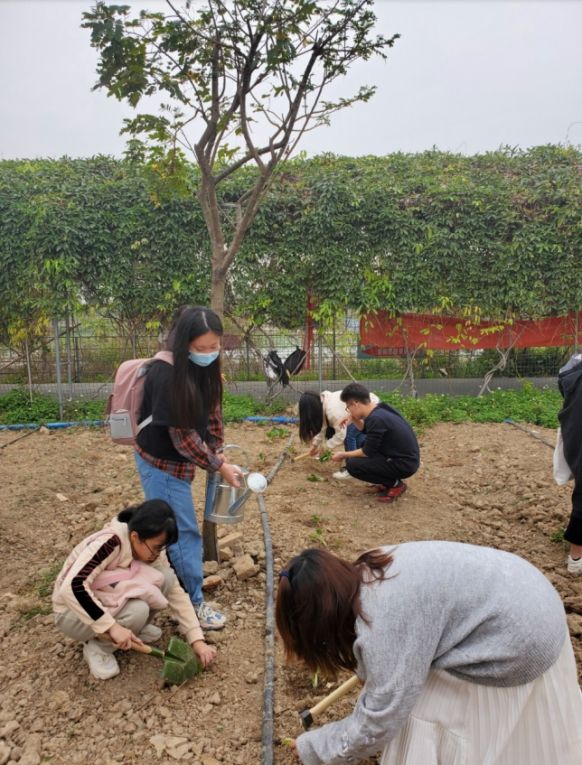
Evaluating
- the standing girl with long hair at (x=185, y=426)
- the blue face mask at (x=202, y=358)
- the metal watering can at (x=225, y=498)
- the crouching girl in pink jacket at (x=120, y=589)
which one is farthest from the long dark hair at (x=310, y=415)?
the crouching girl in pink jacket at (x=120, y=589)

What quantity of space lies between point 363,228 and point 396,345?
66.9 inches

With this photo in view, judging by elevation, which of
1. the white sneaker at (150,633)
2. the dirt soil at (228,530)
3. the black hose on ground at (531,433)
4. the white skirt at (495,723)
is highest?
the white skirt at (495,723)

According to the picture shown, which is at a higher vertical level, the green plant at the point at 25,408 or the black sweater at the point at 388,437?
the black sweater at the point at 388,437

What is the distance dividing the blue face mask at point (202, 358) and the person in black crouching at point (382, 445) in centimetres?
196

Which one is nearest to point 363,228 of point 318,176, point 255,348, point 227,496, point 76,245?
point 318,176

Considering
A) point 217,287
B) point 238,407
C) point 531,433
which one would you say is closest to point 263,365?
point 238,407

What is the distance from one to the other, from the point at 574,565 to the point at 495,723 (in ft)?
6.93

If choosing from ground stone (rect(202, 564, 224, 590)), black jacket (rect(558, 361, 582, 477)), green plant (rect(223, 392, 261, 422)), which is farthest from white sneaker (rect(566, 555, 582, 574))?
green plant (rect(223, 392, 261, 422))

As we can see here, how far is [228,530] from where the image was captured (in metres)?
4.02

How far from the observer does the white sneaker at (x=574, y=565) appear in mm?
3381

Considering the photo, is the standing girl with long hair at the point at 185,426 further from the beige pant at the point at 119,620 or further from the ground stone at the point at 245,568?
the ground stone at the point at 245,568

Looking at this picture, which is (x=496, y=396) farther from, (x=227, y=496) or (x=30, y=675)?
(x=30, y=675)

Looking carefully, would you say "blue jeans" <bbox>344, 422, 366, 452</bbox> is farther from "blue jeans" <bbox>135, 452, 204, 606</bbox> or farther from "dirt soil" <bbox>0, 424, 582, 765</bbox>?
"blue jeans" <bbox>135, 452, 204, 606</bbox>

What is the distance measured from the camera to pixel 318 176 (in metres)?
8.16
